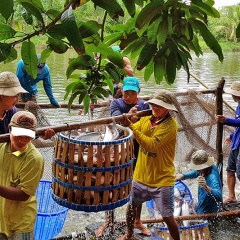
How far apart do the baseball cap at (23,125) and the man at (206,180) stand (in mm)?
2046

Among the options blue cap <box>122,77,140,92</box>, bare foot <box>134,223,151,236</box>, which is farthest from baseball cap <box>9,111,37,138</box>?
bare foot <box>134,223,151,236</box>

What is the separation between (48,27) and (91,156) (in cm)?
165

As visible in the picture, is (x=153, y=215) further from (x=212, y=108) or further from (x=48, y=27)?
(x=48, y=27)

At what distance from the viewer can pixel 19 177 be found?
2490 mm

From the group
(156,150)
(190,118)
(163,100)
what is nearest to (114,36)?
(163,100)

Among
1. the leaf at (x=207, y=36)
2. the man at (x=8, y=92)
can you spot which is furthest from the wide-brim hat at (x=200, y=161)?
the leaf at (x=207, y=36)

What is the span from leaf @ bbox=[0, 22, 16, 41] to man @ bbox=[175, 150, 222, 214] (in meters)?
3.17

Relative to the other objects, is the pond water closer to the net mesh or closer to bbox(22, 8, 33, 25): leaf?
the net mesh

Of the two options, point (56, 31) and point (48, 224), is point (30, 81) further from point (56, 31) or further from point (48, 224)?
point (56, 31)

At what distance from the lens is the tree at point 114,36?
3.60ft

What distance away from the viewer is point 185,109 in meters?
5.27

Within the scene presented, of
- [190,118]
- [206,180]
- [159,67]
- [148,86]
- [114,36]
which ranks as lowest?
[148,86]

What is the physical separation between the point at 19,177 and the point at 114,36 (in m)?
1.21

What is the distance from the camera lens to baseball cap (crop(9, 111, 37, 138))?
2426 mm
